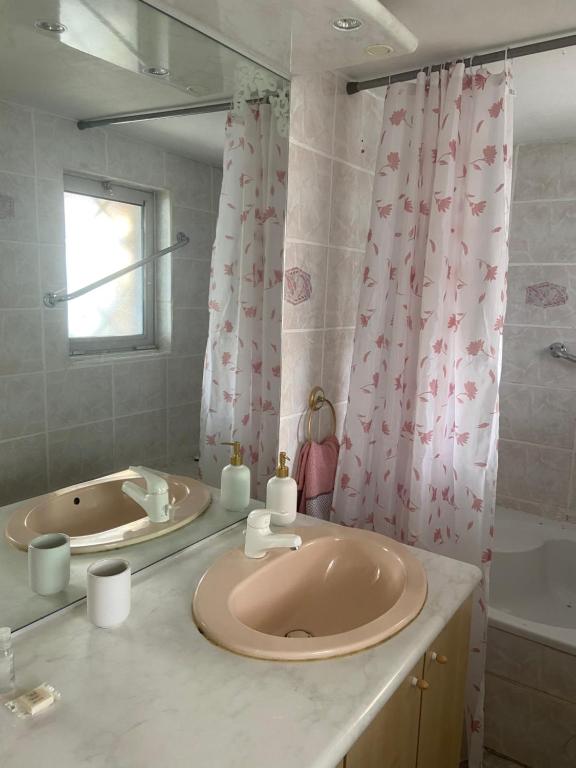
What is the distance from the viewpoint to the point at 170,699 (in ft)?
2.95

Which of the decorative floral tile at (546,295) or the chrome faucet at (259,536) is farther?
the decorative floral tile at (546,295)

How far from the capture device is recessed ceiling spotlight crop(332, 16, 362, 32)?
1.27 m

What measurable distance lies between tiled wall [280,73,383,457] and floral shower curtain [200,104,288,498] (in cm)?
5

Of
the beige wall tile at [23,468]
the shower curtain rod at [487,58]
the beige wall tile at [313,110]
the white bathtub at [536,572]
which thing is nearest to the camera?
the beige wall tile at [23,468]

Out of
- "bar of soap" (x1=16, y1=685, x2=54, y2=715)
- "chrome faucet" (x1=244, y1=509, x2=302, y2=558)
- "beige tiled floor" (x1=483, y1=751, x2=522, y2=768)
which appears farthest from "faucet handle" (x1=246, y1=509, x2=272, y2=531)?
"beige tiled floor" (x1=483, y1=751, x2=522, y2=768)

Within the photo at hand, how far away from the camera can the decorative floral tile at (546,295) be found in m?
2.58

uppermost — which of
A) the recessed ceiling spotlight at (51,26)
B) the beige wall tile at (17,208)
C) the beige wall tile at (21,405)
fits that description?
the recessed ceiling spotlight at (51,26)

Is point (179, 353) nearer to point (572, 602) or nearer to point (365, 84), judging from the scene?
point (365, 84)

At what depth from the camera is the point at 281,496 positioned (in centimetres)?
152

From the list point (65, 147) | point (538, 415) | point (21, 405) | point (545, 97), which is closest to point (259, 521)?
point (21, 405)

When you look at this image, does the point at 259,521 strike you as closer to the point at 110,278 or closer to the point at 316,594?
the point at 316,594

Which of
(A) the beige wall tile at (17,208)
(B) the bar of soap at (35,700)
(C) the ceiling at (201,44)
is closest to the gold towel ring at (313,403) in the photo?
(C) the ceiling at (201,44)

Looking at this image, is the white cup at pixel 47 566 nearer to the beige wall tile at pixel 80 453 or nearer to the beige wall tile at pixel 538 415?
the beige wall tile at pixel 80 453

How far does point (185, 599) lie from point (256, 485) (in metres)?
0.58
